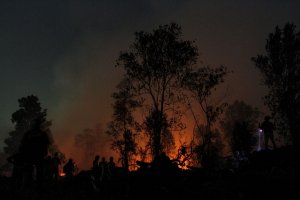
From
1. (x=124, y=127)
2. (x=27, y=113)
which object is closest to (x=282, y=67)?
(x=124, y=127)

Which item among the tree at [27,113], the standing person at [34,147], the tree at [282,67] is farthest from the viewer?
the tree at [27,113]

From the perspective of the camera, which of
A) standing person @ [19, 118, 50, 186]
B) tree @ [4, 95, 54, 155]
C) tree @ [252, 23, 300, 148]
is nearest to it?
standing person @ [19, 118, 50, 186]

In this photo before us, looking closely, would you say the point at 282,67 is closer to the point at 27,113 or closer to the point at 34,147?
the point at 34,147

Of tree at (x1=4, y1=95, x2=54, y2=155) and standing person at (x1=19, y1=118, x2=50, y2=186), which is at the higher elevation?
tree at (x1=4, y1=95, x2=54, y2=155)

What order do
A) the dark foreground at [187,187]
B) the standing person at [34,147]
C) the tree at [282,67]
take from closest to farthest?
the dark foreground at [187,187] → the standing person at [34,147] → the tree at [282,67]

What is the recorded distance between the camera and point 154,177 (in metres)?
13.3

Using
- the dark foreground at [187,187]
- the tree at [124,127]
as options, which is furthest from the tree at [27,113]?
the dark foreground at [187,187]

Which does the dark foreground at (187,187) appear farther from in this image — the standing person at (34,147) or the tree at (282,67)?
the tree at (282,67)

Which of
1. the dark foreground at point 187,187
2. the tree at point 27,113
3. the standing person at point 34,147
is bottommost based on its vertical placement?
the dark foreground at point 187,187

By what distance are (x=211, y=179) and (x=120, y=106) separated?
106ft

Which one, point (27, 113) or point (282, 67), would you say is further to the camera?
point (27, 113)

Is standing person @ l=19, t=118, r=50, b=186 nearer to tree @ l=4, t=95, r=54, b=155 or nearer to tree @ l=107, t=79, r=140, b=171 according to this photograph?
tree @ l=107, t=79, r=140, b=171

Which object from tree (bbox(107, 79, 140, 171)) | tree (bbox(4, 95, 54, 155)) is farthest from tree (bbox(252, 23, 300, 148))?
tree (bbox(4, 95, 54, 155))

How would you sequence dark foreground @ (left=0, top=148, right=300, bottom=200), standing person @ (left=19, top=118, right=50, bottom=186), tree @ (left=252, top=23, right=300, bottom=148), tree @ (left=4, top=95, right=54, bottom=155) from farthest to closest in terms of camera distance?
1. tree @ (left=4, top=95, right=54, bottom=155)
2. tree @ (left=252, top=23, right=300, bottom=148)
3. standing person @ (left=19, top=118, right=50, bottom=186)
4. dark foreground @ (left=0, top=148, right=300, bottom=200)
